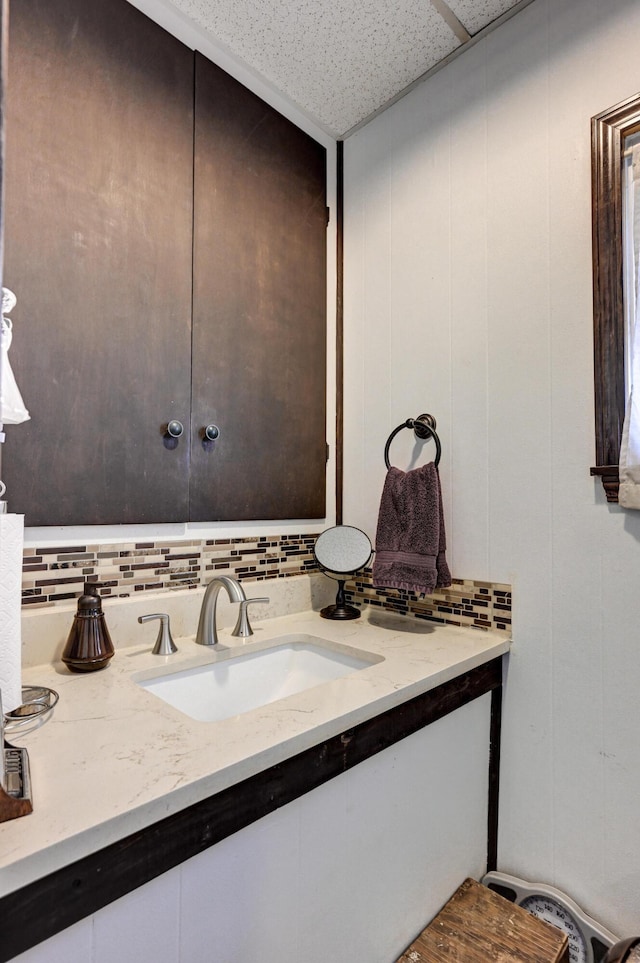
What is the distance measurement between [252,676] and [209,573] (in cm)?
28

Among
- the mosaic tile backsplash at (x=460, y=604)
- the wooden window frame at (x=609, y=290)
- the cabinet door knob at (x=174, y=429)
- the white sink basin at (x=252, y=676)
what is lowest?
the white sink basin at (x=252, y=676)

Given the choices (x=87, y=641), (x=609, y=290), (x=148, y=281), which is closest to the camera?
(x=87, y=641)

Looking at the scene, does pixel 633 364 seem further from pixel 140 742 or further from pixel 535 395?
pixel 140 742

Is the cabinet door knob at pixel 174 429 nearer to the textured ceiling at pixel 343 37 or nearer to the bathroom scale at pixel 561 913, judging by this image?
the textured ceiling at pixel 343 37

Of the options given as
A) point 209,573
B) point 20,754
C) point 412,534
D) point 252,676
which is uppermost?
point 412,534

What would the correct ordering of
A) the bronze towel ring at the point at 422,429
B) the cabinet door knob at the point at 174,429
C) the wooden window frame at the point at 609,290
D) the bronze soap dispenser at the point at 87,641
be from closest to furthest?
the bronze soap dispenser at the point at 87,641
the wooden window frame at the point at 609,290
the cabinet door knob at the point at 174,429
the bronze towel ring at the point at 422,429

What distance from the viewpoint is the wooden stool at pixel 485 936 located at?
3.36ft

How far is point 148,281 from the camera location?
1235 mm

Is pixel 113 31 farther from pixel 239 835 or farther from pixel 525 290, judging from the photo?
pixel 239 835

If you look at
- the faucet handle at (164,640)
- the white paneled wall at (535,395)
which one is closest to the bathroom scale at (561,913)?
the white paneled wall at (535,395)

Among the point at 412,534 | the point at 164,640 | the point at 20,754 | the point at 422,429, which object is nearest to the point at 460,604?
the point at 412,534

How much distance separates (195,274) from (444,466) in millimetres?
838

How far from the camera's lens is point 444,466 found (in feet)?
4.73

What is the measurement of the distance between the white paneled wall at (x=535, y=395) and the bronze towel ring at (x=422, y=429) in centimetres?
3
